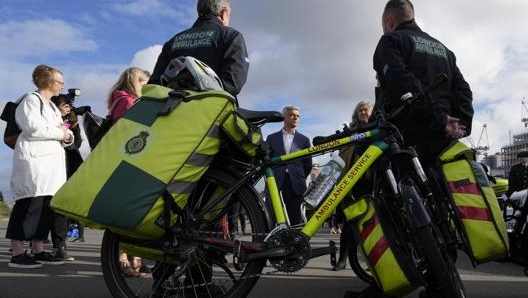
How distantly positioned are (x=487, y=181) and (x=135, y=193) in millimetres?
2087

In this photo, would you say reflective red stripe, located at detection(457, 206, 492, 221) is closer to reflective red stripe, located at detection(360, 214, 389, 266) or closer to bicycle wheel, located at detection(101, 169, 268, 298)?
reflective red stripe, located at detection(360, 214, 389, 266)

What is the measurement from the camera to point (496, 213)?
3.08 metres

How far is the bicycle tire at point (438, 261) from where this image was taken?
284cm

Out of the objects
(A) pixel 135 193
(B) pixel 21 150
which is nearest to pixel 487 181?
(A) pixel 135 193

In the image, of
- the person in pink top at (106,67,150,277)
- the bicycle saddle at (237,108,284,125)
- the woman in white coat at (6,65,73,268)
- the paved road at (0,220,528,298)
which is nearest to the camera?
the bicycle saddle at (237,108,284,125)

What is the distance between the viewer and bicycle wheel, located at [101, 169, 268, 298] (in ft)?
10.3

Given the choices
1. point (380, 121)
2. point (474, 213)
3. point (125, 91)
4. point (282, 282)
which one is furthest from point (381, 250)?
point (125, 91)

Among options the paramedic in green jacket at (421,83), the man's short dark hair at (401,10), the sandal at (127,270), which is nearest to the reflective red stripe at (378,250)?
the paramedic in green jacket at (421,83)

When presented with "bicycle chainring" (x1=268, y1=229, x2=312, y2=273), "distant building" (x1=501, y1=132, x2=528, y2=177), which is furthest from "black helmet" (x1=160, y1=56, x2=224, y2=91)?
"distant building" (x1=501, y1=132, x2=528, y2=177)

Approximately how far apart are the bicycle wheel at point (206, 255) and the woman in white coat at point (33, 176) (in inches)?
100

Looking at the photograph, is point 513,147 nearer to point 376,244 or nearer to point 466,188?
point 466,188

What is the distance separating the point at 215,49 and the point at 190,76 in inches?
21.2

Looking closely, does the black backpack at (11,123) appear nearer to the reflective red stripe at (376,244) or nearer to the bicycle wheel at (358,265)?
the bicycle wheel at (358,265)

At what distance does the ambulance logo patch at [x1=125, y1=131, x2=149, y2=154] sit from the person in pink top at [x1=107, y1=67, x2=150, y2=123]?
1985mm
